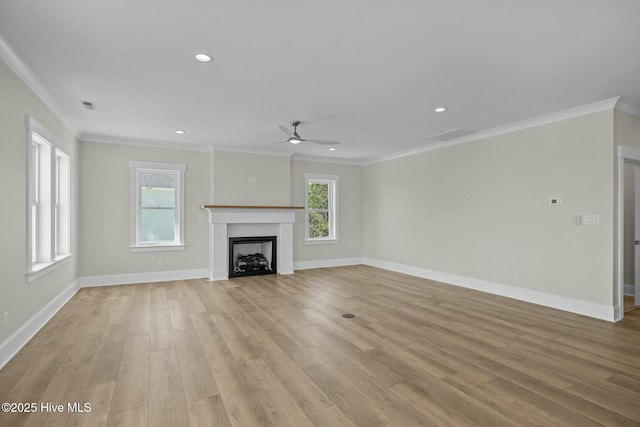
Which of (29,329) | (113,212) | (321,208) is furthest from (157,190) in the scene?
(321,208)

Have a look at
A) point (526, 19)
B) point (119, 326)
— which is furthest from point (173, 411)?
point (526, 19)

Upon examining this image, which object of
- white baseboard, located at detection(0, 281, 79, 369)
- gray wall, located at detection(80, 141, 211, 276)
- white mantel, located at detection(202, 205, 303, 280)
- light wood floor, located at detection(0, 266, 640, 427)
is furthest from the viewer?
white mantel, located at detection(202, 205, 303, 280)

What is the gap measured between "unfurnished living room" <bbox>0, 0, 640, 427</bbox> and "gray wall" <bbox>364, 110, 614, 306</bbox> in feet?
0.11

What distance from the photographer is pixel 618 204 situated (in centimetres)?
400

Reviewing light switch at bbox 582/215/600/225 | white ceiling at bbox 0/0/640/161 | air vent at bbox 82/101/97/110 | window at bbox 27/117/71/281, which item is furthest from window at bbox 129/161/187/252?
light switch at bbox 582/215/600/225

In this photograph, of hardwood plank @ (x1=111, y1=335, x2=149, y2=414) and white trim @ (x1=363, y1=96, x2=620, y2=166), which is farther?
white trim @ (x1=363, y1=96, x2=620, y2=166)

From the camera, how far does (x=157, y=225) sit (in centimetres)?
634

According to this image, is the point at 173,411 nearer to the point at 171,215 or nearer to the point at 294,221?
the point at 171,215

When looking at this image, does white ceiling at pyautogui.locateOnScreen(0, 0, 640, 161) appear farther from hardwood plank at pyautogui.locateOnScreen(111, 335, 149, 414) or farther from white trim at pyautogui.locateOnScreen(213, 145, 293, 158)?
Result: hardwood plank at pyautogui.locateOnScreen(111, 335, 149, 414)

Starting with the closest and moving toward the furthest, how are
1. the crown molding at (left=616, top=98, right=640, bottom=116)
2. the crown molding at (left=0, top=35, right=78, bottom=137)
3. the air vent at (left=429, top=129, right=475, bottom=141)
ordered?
the crown molding at (left=0, top=35, right=78, bottom=137)
the crown molding at (left=616, top=98, right=640, bottom=116)
the air vent at (left=429, top=129, right=475, bottom=141)

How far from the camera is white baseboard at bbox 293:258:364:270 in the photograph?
7652 millimetres

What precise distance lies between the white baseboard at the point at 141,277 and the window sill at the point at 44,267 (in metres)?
1.10

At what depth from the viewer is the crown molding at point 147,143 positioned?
5.82 metres

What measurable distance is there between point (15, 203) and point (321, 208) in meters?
5.84
